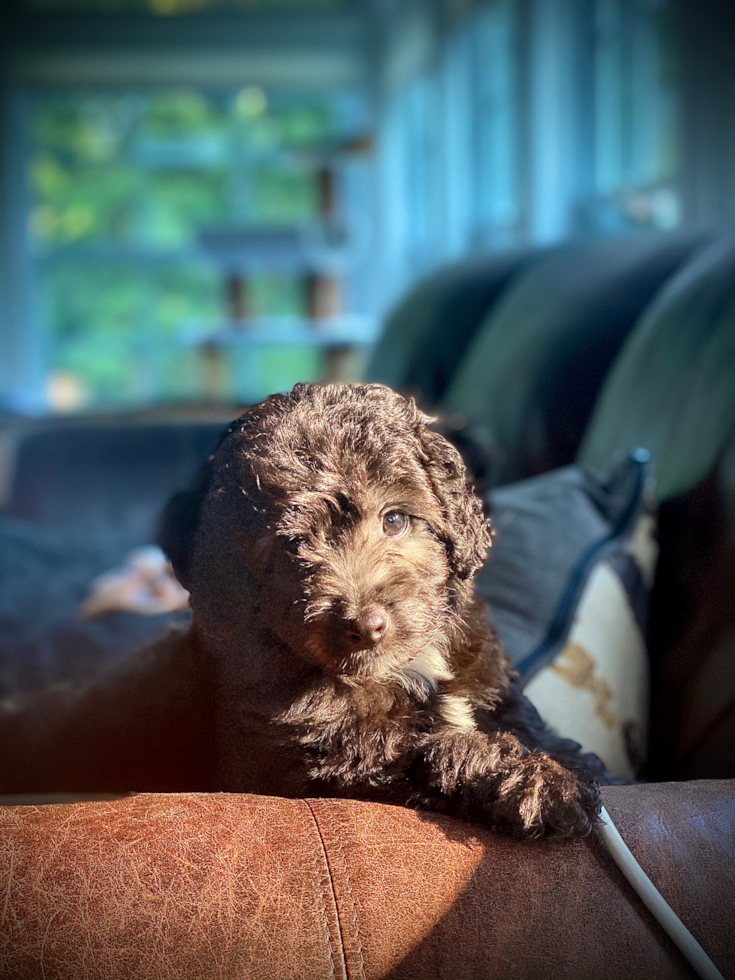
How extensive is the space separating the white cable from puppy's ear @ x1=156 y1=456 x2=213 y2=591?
1.36 feet

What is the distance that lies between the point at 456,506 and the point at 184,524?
25cm

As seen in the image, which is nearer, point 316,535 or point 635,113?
point 316,535

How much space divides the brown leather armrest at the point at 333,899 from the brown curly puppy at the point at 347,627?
2.1 inches

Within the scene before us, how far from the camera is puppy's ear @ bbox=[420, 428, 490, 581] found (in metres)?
0.92

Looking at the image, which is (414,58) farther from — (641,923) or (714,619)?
(641,923)

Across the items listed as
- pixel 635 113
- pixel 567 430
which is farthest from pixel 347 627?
pixel 635 113

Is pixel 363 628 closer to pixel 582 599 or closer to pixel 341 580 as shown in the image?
pixel 341 580

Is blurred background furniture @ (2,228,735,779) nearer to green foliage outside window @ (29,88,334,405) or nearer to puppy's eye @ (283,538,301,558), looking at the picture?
puppy's eye @ (283,538,301,558)

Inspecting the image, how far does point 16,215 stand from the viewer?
31.7 ft

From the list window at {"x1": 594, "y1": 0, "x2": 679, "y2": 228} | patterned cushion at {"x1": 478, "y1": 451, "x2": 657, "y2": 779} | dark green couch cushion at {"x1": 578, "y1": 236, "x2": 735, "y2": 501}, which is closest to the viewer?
patterned cushion at {"x1": 478, "y1": 451, "x2": 657, "y2": 779}

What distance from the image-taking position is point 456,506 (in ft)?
3.07

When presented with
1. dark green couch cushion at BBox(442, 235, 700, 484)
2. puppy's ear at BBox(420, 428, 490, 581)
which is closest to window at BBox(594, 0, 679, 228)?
dark green couch cushion at BBox(442, 235, 700, 484)

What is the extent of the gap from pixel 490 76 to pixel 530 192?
1.65 metres

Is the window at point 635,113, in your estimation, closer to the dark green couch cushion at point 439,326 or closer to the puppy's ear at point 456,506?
the dark green couch cushion at point 439,326
